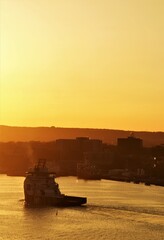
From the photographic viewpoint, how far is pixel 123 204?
32.6 metres

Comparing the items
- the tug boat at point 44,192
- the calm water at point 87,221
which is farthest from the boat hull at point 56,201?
the calm water at point 87,221

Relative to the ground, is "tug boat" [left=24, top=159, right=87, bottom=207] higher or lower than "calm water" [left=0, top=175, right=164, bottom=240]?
higher

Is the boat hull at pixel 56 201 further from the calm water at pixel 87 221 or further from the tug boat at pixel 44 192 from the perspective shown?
the calm water at pixel 87 221

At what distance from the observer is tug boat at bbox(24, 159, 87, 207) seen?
32806 mm

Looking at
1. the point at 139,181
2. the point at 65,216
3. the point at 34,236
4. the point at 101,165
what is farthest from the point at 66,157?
the point at 34,236

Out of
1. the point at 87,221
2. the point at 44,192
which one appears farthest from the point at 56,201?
the point at 87,221

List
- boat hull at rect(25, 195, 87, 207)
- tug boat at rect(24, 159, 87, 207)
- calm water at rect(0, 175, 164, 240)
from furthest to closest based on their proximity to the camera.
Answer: tug boat at rect(24, 159, 87, 207) < boat hull at rect(25, 195, 87, 207) < calm water at rect(0, 175, 164, 240)

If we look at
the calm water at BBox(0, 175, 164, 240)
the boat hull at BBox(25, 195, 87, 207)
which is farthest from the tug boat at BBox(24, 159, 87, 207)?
the calm water at BBox(0, 175, 164, 240)

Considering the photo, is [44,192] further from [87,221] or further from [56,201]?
[87,221]

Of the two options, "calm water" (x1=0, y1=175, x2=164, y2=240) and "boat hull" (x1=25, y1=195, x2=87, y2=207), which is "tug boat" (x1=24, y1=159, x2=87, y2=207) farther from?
"calm water" (x1=0, y1=175, x2=164, y2=240)

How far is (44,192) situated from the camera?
115 feet

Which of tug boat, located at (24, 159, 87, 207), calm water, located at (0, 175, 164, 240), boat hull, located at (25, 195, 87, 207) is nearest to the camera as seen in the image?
calm water, located at (0, 175, 164, 240)

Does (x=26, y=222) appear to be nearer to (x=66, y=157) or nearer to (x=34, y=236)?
(x=34, y=236)

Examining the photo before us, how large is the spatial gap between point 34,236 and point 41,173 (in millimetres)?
14485
